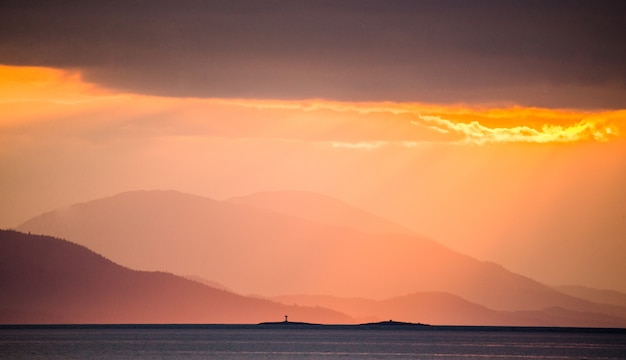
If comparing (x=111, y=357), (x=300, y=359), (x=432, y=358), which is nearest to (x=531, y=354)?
(x=432, y=358)

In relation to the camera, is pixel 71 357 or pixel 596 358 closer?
pixel 71 357

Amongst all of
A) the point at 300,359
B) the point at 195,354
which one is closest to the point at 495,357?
the point at 300,359

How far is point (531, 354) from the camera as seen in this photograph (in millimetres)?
198500

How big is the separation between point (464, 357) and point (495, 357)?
4.36 metres

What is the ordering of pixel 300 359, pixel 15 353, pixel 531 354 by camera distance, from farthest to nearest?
pixel 531 354 → pixel 15 353 → pixel 300 359

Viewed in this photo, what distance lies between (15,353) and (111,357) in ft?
59.7

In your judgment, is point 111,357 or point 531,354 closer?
point 111,357

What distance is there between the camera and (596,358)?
187375 mm

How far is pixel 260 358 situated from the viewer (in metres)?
175

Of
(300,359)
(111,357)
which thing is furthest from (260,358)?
(111,357)

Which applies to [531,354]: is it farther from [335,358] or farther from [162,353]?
[162,353]

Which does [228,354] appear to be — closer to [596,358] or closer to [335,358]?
[335,358]

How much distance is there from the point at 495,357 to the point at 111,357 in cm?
5393

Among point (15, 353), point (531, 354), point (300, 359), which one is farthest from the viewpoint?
point (531, 354)
